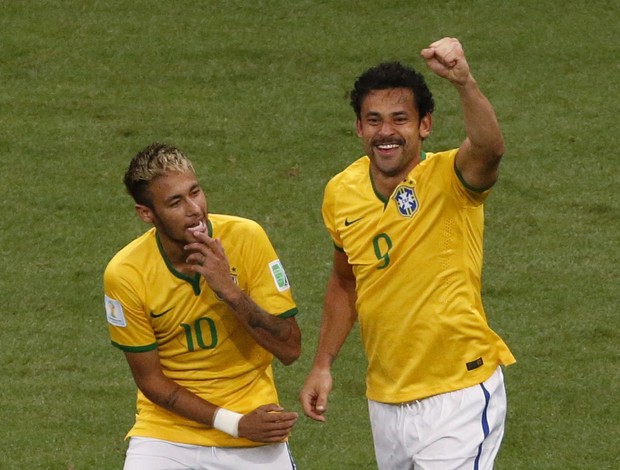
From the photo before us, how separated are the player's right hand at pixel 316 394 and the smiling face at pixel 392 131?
90 centimetres

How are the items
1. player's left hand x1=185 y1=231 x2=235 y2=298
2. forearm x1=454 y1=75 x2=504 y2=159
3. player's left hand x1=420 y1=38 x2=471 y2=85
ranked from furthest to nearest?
1. player's left hand x1=185 y1=231 x2=235 y2=298
2. forearm x1=454 y1=75 x2=504 y2=159
3. player's left hand x1=420 y1=38 x2=471 y2=85

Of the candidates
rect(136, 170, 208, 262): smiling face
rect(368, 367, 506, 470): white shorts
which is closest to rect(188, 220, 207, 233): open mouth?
rect(136, 170, 208, 262): smiling face

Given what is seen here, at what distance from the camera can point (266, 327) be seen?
577cm

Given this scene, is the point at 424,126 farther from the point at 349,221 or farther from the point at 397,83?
the point at 349,221

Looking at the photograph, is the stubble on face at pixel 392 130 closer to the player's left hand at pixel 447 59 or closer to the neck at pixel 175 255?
the player's left hand at pixel 447 59

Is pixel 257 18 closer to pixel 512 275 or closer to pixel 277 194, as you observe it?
pixel 277 194

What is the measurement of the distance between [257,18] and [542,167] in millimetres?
3517

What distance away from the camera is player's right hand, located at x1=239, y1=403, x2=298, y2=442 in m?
5.76

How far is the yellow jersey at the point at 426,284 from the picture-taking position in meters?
5.78

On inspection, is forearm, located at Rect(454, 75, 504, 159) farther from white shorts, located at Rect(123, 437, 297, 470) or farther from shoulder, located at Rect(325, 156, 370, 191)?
white shorts, located at Rect(123, 437, 297, 470)

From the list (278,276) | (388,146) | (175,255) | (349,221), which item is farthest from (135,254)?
(388,146)

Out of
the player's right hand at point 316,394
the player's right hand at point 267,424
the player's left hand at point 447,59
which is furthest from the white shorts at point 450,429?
the player's left hand at point 447,59

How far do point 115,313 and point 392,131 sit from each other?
4.56 feet

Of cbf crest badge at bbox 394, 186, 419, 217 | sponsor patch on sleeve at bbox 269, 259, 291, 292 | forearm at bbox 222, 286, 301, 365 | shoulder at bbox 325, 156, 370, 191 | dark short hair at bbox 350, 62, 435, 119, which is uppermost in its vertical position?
dark short hair at bbox 350, 62, 435, 119
